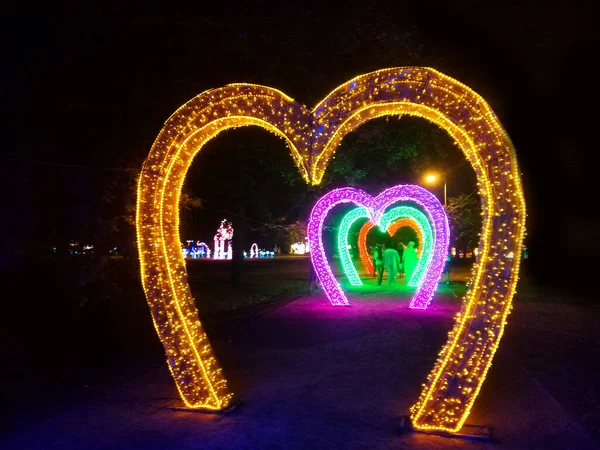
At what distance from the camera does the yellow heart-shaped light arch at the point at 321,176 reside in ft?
16.6

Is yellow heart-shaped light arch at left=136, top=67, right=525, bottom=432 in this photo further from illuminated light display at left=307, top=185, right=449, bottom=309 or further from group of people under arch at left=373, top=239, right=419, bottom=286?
group of people under arch at left=373, top=239, right=419, bottom=286

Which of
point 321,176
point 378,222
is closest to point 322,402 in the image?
point 321,176

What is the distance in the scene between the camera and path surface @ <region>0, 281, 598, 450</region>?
16.0 ft

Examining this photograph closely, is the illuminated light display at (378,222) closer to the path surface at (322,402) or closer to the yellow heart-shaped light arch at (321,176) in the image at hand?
the path surface at (322,402)

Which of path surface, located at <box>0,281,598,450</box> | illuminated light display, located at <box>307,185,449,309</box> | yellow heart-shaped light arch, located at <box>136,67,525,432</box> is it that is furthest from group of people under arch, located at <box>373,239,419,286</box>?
yellow heart-shaped light arch, located at <box>136,67,525,432</box>

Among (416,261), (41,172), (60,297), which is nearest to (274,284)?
(416,261)

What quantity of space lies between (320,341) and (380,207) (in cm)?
789

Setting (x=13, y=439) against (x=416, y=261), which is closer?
(x=13, y=439)

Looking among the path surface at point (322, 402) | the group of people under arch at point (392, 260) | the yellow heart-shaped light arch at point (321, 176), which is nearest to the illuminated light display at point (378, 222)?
the group of people under arch at point (392, 260)

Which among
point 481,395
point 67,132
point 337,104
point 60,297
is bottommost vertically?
point 481,395

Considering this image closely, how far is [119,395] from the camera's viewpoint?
635 centimetres

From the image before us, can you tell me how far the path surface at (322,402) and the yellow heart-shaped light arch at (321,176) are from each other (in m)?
0.46

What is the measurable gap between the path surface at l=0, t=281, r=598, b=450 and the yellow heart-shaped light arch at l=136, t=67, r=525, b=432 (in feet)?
1.52

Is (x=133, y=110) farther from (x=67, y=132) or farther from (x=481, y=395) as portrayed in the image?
(x=481, y=395)
